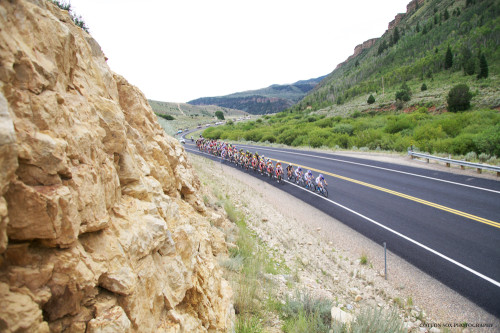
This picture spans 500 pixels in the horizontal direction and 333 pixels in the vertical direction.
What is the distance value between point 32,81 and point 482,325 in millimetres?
Result: 7677

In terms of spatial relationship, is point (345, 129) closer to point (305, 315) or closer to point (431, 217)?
point (431, 217)

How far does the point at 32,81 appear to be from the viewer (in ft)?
6.33

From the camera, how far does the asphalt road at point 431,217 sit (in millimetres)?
6480

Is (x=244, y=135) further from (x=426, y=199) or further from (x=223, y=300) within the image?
(x=223, y=300)

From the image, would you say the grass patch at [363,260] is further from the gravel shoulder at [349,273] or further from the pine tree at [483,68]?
the pine tree at [483,68]

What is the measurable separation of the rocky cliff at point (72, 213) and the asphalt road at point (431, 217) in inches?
245

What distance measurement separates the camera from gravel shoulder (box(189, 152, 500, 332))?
5.40 meters

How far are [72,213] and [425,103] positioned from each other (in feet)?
148

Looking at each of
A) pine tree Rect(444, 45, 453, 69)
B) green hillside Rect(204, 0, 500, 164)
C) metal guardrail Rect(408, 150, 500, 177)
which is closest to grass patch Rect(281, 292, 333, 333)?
metal guardrail Rect(408, 150, 500, 177)

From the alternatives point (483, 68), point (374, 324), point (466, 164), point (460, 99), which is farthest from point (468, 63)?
point (374, 324)

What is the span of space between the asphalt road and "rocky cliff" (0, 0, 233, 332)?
6.22m

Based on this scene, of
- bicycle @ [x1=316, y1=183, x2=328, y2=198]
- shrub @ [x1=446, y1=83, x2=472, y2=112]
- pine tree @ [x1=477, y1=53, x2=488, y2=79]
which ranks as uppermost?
pine tree @ [x1=477, y1=53, x2=488, y2=79]

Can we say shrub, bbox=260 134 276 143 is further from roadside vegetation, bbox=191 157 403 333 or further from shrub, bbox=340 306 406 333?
shrub, bbox=340 306 406 333

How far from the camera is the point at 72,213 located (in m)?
1.95
